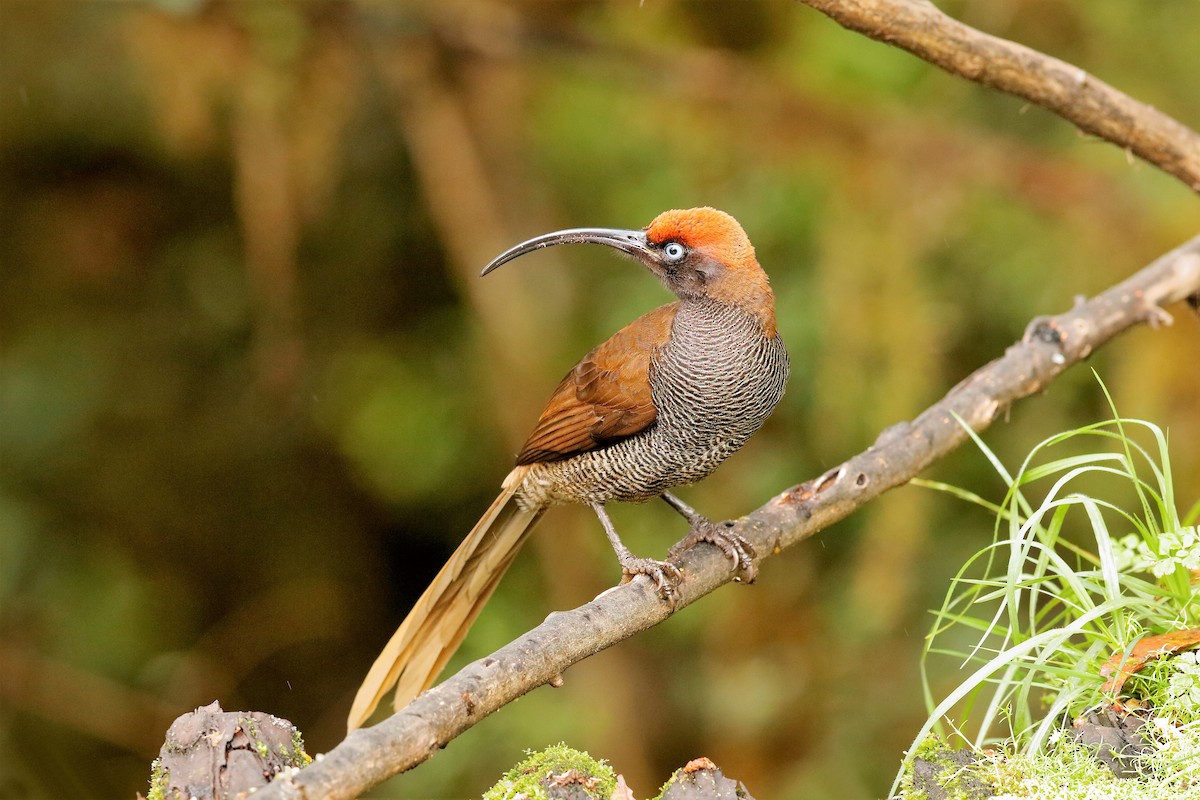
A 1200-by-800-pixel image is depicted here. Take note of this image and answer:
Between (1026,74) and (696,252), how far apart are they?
115 centimetres

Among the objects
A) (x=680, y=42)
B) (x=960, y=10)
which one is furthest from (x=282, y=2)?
(x=960, y=10)

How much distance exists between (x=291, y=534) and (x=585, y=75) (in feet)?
9.68

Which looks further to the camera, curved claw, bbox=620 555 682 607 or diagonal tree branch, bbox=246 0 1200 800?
curved claw, bbox=620 555 682 607

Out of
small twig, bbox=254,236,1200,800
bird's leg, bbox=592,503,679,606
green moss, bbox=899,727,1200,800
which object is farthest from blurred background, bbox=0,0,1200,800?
green moss, bbox=899,727,1200,800

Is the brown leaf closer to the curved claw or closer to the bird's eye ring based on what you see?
the curved claw

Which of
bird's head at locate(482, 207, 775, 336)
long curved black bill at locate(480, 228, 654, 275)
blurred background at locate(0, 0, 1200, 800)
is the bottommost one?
bird's head at locate(482, 207, 775, 336)

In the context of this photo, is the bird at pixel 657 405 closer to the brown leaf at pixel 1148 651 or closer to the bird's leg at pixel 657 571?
the bird's leg at pixel 657 571

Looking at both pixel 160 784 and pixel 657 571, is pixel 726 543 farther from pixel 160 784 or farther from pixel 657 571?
pixel 160 784

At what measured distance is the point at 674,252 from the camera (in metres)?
3.47

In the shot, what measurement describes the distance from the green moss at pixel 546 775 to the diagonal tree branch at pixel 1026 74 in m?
2.02

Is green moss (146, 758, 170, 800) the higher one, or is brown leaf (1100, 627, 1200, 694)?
green moss (146, 758, 170, 800)

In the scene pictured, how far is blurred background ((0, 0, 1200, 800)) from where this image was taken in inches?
213

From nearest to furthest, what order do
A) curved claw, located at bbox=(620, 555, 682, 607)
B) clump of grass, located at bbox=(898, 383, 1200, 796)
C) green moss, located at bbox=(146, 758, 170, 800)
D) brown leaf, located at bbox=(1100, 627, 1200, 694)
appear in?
green moss, located at bbox=(146, 758, 170, 800)
clump of grass, located at bbox=(898, 383, 1200, 796)
brown leaf, located at bbox=(1100, 627, 1200, 694)
curved claw, located at bbox=(620, 555, 682, 607)

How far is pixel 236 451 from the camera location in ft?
21.3
